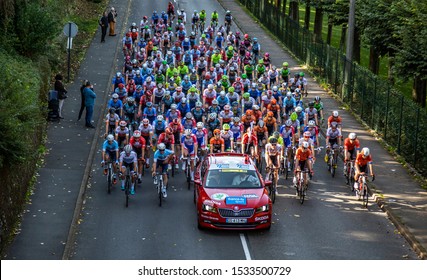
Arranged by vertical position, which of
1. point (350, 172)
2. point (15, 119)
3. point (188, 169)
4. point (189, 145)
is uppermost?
point (15, 119)

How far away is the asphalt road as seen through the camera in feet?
66.0

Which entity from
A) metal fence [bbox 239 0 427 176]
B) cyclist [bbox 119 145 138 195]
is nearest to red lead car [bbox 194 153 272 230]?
cyclist [bbox 119 145 138 195]

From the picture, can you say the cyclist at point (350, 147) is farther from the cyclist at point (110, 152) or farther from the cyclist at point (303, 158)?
the cyclist at point (110, 152)

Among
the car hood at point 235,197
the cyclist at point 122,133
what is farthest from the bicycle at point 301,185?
the cyclist at point 122,133

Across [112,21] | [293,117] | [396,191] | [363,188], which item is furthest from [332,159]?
[112,21]

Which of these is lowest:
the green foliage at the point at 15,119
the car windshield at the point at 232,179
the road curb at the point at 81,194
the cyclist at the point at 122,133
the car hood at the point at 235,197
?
the road curb at the point at 81,194

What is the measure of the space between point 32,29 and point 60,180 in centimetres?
916

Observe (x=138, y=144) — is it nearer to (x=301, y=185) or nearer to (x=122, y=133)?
(x=122, y=133)

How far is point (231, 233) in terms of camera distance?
21.5 meters

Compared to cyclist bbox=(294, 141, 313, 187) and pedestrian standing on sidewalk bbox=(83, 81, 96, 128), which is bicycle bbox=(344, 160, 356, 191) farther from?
pedestrian standing on sidewalk bbox=(83, 81, 96, 128)

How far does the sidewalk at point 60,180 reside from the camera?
2023 cm

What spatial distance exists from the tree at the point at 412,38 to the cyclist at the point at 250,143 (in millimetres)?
10272
